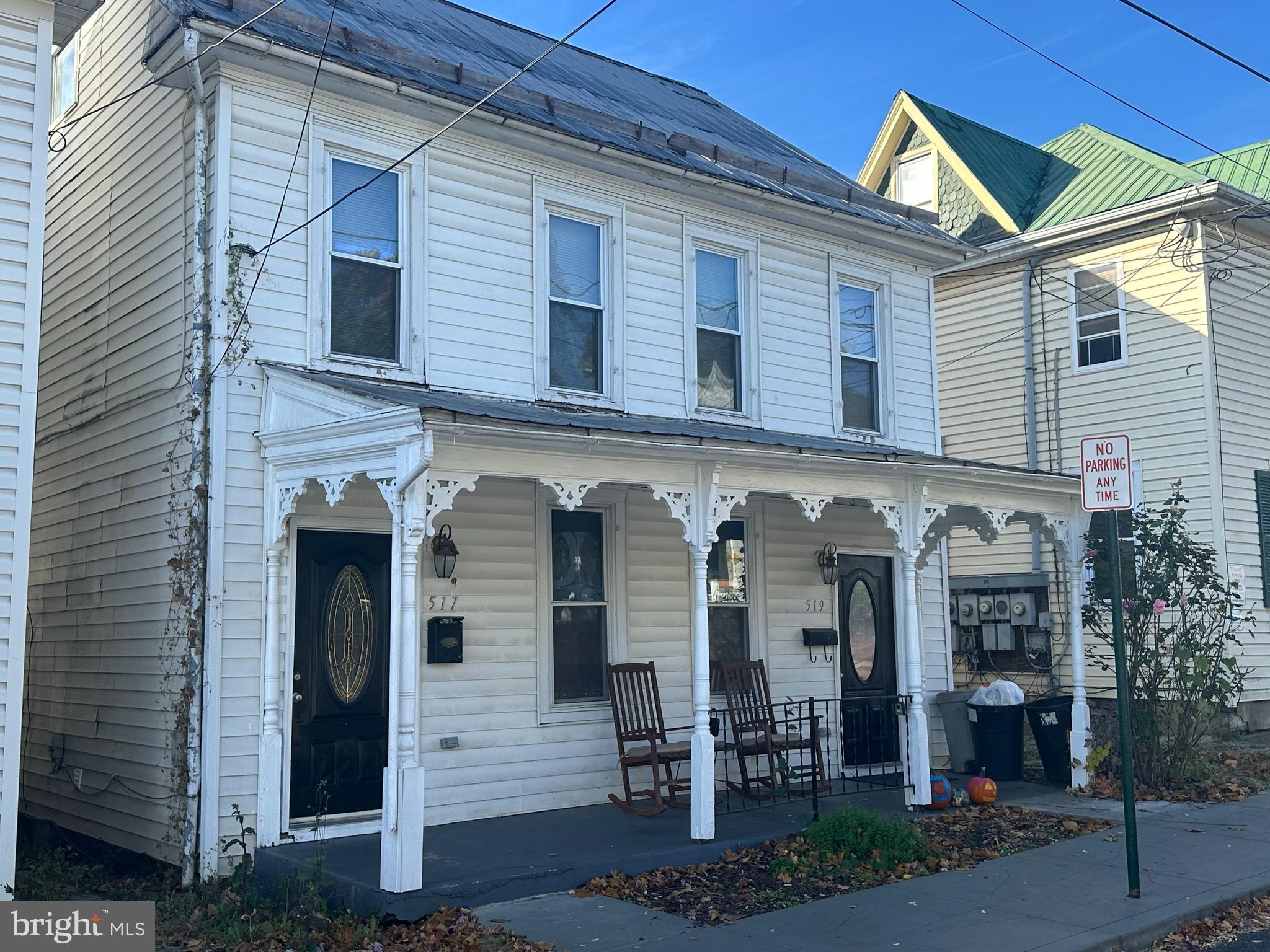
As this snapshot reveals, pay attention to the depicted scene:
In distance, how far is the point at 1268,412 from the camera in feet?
52.7

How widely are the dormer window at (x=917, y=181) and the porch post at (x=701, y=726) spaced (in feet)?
39.8

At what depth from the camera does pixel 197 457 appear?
8328mm

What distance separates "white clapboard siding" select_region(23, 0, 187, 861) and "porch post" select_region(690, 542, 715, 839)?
3.69 meters

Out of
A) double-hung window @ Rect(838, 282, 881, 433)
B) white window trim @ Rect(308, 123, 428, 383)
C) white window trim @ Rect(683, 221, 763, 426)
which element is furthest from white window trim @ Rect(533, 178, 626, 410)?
double-hung window @ Rect(838, 282, 881, 433)

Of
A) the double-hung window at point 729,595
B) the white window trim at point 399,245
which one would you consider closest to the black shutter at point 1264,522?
the double-hung window at point 729,595

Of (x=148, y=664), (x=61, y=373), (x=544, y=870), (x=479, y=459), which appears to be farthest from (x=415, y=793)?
(x=61, y=373)

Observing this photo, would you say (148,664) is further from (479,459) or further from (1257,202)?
(1257,202)

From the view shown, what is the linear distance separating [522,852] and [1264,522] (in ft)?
40.0

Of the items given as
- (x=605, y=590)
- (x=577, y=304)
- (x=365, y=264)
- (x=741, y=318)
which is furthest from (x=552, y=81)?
(x=605, y=590)

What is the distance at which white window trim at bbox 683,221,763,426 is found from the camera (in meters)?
11.3

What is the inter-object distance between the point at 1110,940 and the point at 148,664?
688 centimetres

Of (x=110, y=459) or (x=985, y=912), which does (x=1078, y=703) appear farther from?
(x=110, y=459)

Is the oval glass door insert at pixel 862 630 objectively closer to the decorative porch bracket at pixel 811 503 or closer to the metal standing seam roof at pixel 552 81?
the decorative porch bracket at pixel 811 503

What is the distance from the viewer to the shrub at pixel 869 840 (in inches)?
322
